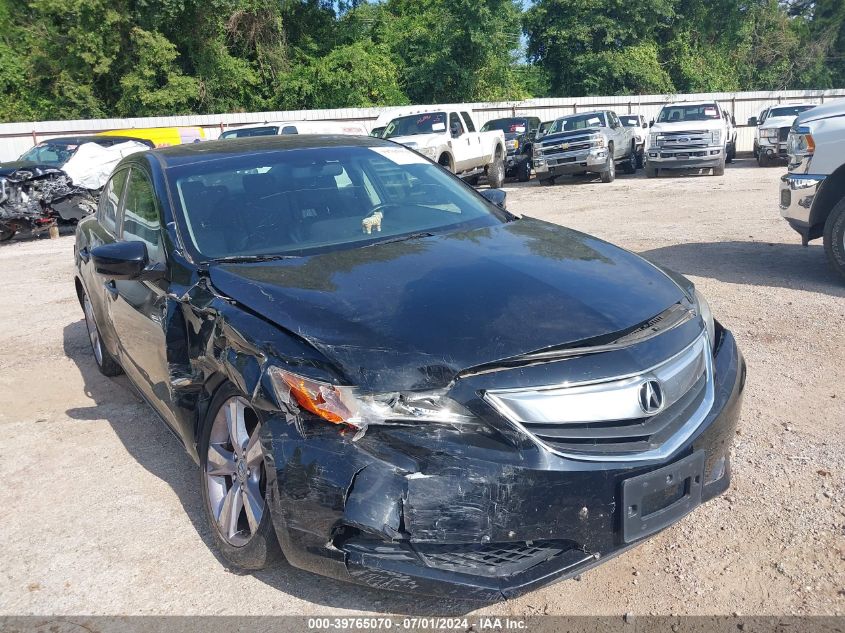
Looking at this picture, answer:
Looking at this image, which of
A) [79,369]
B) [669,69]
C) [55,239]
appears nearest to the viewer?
[79,369]

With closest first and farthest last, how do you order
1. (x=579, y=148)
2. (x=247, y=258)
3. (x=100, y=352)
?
1. (x=247, y=258)
2. (x=100, y=352)
3. (x=579, y=148)

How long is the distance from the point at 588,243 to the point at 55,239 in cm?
1340

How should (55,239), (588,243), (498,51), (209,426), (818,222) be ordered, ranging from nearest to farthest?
(209,426) → (588,243) → (818,222) → (55,239) → (498,51)

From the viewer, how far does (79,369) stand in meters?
6.09

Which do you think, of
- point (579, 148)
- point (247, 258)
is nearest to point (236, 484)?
point (247, 258)

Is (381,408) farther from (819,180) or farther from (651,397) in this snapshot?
(819,180)

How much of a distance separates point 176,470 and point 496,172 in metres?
16.8

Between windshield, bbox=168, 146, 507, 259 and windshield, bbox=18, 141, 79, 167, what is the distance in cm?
1468

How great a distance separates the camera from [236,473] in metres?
3.02

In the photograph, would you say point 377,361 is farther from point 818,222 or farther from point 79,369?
point 818,222

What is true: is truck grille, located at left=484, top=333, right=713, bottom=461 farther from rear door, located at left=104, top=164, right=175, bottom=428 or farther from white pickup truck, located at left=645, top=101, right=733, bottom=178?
white pickup truck, located at left=645, top=101, right=733, bottom=178

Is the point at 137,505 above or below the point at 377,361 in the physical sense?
below

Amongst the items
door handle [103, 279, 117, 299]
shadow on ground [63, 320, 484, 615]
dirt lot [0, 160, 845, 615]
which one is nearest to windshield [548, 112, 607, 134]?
dirt lot [0, 160, 845, 615]

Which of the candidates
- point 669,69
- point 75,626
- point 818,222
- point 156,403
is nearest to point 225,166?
point 156,403
